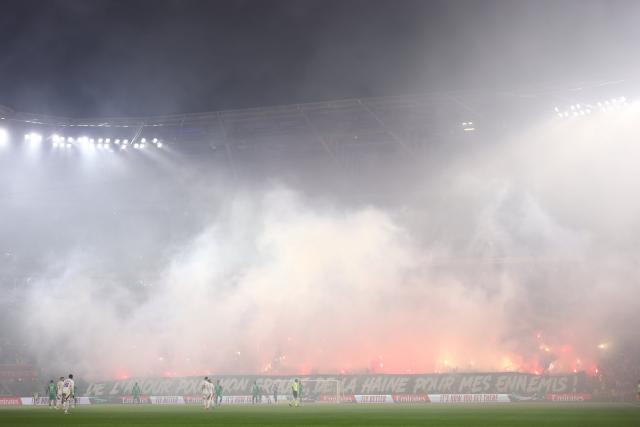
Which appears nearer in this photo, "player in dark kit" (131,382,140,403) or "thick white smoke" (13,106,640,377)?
"player in dark kit" (131,382,140,403)

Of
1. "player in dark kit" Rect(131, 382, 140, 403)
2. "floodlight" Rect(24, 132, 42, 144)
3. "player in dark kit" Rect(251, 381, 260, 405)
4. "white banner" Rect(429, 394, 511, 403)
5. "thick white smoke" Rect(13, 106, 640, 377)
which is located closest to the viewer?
"white banner" Rect(429, 394, 511, 403)

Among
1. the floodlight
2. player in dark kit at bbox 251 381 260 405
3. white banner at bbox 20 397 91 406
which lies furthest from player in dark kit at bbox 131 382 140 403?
the floodlight

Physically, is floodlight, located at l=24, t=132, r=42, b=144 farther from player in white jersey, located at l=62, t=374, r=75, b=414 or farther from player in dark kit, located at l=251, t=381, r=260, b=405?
player in dark kit, located at l=251, t=381, r=260, b=405

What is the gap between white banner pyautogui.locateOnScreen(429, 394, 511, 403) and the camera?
31.9m

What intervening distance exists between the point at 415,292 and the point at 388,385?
9.74 metres

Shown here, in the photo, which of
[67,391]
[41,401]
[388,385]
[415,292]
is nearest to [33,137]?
[41,401]

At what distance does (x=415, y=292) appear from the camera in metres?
41.4

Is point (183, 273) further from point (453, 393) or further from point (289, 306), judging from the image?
point (453, 393)

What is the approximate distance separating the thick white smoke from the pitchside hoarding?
5607mm

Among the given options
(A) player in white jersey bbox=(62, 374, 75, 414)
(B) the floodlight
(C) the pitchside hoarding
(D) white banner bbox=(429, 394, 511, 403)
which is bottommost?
(D) white banner bbox=(429, 394, 511, 403)

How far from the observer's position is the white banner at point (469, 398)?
3192 cm

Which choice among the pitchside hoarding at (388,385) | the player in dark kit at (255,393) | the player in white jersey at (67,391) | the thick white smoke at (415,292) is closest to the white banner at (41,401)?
the pitchside hoarding at (388,385)

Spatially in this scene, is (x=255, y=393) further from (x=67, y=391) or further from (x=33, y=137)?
(x=33, y=137)

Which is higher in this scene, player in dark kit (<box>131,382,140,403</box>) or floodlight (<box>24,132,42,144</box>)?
floodlight (<box>24,132,42,144</box>)
